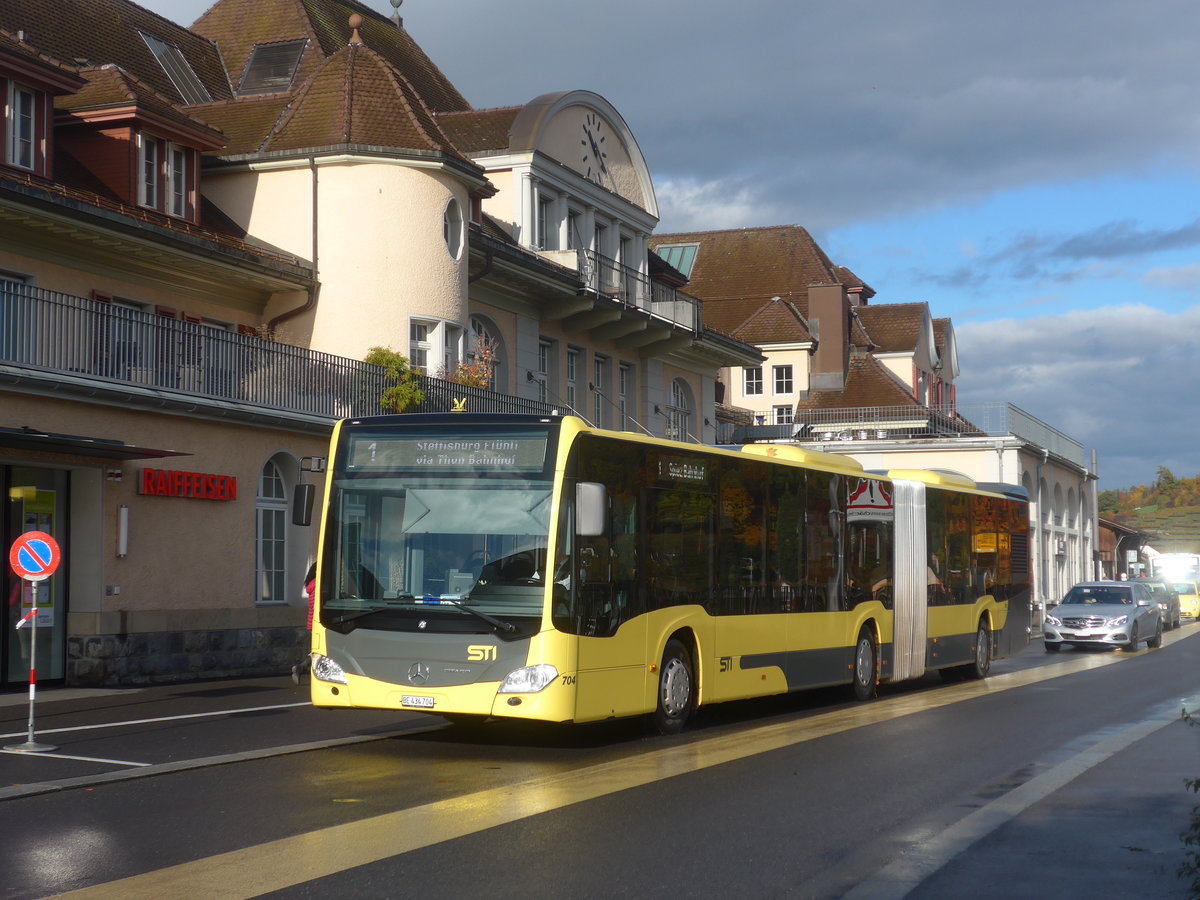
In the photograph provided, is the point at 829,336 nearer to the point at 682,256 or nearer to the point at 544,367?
the point at 682,256

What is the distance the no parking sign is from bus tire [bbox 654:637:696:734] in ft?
18.1

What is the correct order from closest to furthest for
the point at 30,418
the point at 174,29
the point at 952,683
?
the point at 30,418 → the point at 952,683 → the point at 174,29

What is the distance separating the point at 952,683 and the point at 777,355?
41.2m

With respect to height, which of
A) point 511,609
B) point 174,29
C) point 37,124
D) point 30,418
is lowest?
point 511,609

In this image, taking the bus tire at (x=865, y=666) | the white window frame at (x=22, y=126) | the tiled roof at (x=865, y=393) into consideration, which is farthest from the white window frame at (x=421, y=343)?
the tiled roof at (x=865, y=393)

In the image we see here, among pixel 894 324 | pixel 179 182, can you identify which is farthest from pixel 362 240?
pixel 894 324

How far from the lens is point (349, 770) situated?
1184cm

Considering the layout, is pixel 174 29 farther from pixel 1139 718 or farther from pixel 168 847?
pixel 168 847

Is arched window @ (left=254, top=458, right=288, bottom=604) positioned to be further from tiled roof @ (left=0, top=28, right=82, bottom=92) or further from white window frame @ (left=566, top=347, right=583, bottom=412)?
white window frame @ (left=566, top=347, right=583, bottom=412)

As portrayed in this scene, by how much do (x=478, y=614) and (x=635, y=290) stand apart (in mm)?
27679

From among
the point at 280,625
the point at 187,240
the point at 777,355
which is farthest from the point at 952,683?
the point at 777,355

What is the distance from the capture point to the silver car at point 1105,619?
113ft

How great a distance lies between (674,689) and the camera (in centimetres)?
1449

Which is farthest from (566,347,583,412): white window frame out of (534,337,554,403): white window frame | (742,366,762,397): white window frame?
(742,366,762,397): white window frame
